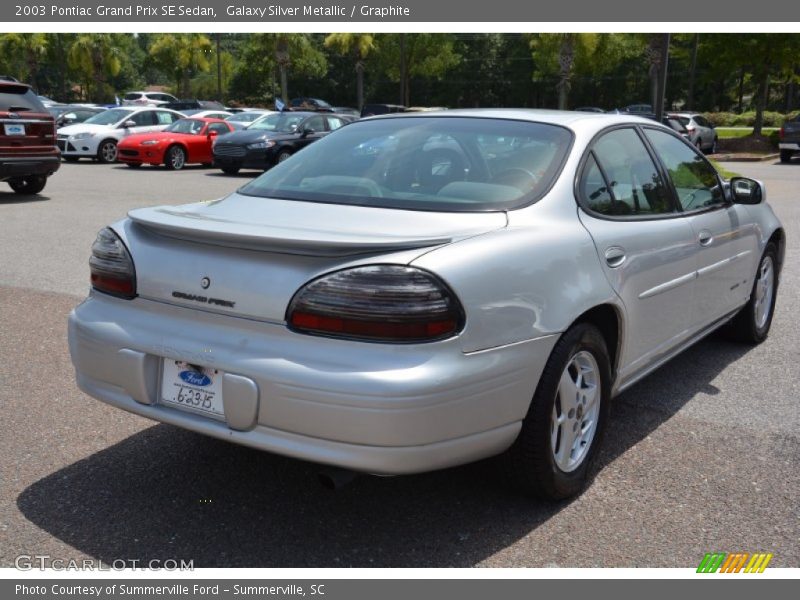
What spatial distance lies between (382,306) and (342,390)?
300 millimetres

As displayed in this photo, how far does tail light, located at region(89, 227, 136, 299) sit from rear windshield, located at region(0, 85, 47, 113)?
34.9 ft

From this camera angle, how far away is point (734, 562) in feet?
10.2

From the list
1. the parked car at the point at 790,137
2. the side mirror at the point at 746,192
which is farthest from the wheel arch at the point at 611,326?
the parked car at the point at 790,137

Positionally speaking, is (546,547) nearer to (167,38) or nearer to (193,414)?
(193,414)

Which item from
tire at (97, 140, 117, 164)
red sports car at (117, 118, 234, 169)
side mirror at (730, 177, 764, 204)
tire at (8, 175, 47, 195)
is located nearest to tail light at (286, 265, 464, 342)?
side mirror at (730, 177, 764, 204)

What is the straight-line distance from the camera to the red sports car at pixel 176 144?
70.1 feet

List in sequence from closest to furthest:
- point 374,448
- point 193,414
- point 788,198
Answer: point 374,448 < point 193,414 < point 788,198

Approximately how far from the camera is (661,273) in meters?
4.06

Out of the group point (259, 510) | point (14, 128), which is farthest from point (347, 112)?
point (259, 510)

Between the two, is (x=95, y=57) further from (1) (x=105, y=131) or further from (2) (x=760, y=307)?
(2) (x=760, y=307)

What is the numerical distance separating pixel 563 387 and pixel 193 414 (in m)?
1.43

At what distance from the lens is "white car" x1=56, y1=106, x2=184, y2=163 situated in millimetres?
22812

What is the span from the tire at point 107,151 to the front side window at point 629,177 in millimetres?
20875
